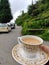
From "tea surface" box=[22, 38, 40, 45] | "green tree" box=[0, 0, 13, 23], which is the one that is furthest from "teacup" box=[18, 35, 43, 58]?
"green tree" box=[0, 0, 13, 23]

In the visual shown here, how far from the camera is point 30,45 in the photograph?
48.5 inches

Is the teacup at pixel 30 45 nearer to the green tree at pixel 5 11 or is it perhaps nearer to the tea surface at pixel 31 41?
the tea surface at pixel 31 41

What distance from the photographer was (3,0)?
1455 inches

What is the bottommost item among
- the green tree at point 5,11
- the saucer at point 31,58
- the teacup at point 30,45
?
the green tree at point 5,11

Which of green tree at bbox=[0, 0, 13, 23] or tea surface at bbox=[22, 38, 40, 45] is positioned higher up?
tea surface at bbox=[22, 38, 40, 45]

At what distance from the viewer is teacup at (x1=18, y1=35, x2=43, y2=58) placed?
4.07 feet

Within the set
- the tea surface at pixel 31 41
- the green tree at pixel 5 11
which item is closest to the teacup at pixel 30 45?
the tea surface at pixel 31 41

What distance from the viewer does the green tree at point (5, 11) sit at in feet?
121

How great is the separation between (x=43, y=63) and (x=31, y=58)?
0.28 ft

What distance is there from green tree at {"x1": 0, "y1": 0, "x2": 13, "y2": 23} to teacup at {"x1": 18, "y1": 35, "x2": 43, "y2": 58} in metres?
35.8

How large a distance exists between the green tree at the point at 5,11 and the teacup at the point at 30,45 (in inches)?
1410

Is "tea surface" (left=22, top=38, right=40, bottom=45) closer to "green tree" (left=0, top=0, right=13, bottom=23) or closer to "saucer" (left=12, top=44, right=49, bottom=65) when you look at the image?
"saucer" (left=12, top=44, right=49, bottom=65)

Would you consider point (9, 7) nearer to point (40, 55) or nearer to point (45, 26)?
point (45, 26)

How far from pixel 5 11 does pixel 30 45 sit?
36846 millimetres
